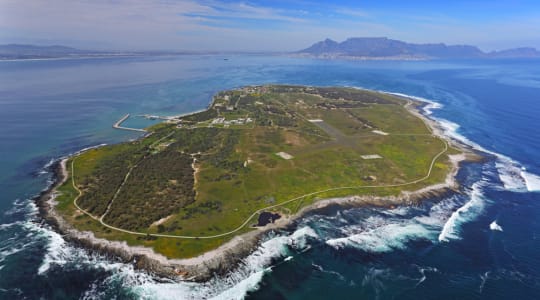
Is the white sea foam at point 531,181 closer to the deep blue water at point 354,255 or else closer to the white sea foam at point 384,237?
the deep blue water at point 354,255

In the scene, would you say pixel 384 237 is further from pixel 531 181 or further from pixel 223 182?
pixel 531 181

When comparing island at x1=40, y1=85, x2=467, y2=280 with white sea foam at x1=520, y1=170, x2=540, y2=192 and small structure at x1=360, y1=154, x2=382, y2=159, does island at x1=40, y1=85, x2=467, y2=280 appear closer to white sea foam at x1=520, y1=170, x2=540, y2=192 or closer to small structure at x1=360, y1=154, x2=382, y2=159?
small structure at x1=360, y1=154, x2=382, y2=159

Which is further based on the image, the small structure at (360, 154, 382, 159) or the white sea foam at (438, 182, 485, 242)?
the small structure at (360, 154, 382, 159)

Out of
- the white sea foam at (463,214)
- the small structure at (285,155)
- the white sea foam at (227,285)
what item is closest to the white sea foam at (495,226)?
the white sea foam at (463,214)

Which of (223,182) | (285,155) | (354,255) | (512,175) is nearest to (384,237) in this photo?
(354,255)

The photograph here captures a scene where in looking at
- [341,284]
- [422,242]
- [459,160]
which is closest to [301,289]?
[341,284]

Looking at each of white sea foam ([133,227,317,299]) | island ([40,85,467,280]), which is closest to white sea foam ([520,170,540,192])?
island ([40,85,467,280])
